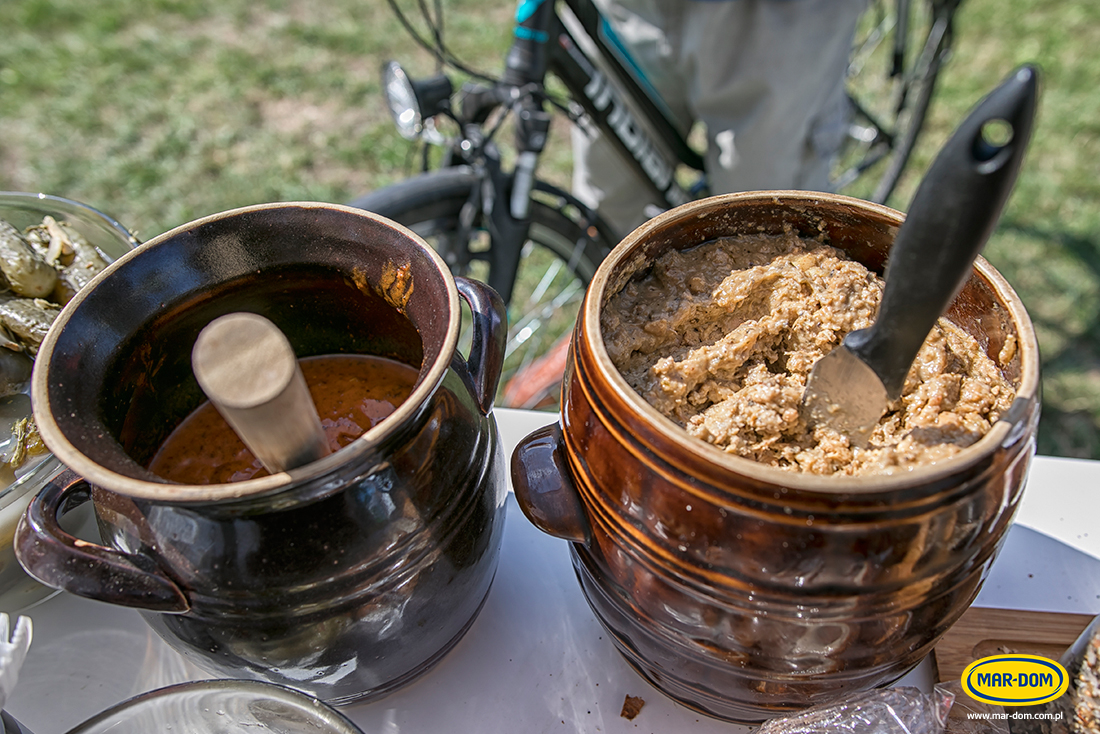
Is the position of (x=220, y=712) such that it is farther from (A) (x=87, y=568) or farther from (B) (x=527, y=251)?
(B) (x=527, y=251)

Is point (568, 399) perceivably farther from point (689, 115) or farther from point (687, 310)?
point (689, 115)

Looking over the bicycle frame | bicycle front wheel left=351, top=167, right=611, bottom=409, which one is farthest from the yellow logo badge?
the bicycle frame

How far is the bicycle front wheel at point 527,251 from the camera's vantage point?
1.67 meters

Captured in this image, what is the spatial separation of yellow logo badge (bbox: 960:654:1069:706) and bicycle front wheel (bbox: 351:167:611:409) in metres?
0.68

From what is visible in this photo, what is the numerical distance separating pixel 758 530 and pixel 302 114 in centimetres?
334

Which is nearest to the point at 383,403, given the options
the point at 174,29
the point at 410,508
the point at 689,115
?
the point at 410,508

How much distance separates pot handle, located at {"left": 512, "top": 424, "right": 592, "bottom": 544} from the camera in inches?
26.2

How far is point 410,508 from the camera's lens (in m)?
0.61

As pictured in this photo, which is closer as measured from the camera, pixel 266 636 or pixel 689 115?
pixel 266 636

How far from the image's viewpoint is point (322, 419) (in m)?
0.77

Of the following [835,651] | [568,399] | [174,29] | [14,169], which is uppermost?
[568,399]

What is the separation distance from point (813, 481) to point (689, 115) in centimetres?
206

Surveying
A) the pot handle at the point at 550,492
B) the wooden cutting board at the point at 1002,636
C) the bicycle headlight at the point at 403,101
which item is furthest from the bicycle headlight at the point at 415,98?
the wooden cutting board at the point at 1002,636

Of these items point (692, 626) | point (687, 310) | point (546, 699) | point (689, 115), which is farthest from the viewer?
point (689, 115)
